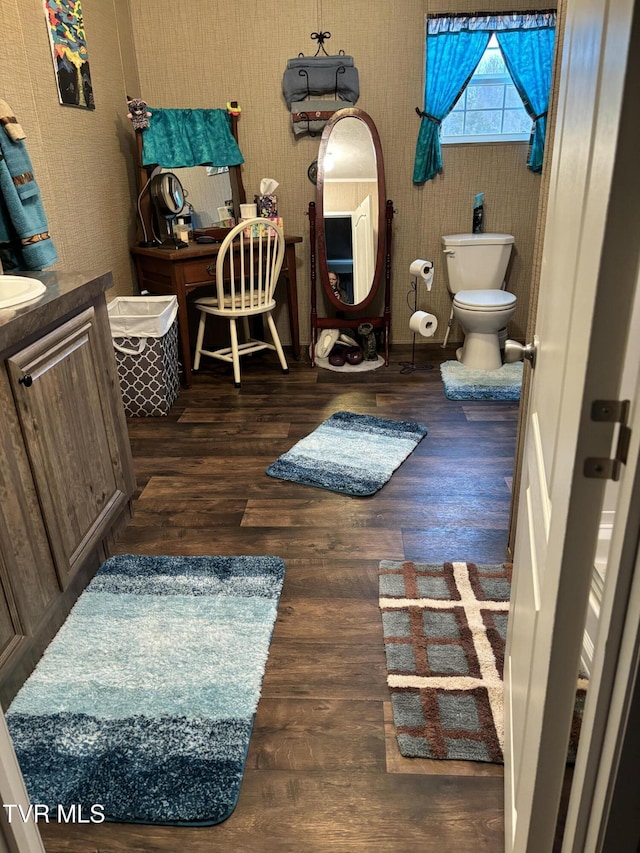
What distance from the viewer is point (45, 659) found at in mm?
1759

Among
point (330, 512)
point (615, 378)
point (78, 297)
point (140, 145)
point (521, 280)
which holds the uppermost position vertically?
point (140, 145)

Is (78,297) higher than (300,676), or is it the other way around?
(78,297)

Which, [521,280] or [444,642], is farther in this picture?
[521,280]

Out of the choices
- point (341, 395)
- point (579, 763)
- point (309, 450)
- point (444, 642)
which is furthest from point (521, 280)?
point (579, 763)

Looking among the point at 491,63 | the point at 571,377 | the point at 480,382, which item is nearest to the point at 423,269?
the point at 480,382

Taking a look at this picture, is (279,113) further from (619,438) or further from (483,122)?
(619,438)

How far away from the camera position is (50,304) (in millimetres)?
1730

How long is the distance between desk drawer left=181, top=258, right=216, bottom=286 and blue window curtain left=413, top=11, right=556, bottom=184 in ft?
5.33

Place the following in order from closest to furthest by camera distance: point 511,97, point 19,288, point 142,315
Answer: point 19,288 → point 142,315 → point 511,97

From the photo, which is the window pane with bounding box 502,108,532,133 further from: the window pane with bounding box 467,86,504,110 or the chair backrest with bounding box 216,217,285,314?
the chair backrest with bounding box 216,217,285,314

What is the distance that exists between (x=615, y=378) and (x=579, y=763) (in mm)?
461

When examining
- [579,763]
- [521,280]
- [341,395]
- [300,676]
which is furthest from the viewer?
[521,280]

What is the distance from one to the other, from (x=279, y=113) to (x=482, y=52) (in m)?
1.26

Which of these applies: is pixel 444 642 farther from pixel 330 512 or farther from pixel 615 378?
pixel 615 378
